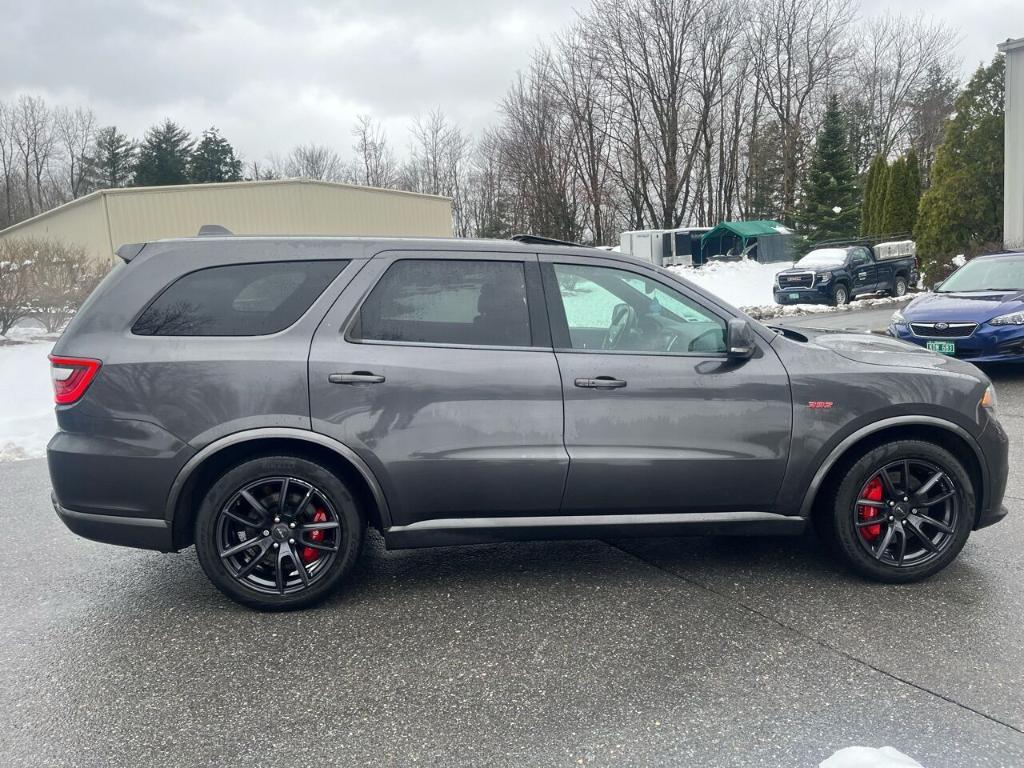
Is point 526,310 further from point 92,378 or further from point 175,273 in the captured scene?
point 92,378

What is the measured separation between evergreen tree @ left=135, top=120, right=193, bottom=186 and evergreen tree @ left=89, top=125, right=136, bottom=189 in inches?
287

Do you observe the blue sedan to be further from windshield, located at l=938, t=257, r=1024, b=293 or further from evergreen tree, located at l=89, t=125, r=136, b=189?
evergreen tree, located at l=89, t=125, r=136, b=189

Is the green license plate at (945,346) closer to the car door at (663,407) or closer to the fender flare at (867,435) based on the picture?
the fender flare at (867,435)

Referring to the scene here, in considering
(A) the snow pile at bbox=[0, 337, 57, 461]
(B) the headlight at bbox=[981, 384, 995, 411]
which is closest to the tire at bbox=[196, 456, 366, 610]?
(B) the headlight at bbox=[981, 384, 995, 411]

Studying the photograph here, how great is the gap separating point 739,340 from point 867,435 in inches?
32.5

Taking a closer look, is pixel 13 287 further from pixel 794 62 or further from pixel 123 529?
pixel 794 62

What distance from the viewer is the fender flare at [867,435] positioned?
4000 mm

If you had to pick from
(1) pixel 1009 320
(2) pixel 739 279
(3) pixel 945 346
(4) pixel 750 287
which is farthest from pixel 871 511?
(2) pixel 739 279

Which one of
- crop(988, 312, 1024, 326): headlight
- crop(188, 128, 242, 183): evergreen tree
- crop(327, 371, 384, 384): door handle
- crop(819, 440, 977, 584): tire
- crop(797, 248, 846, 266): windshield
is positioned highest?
crop(188, 128, 242, 183): evergreen tree

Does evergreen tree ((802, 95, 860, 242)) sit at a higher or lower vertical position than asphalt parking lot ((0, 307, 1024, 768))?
higher

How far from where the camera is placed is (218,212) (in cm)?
2731

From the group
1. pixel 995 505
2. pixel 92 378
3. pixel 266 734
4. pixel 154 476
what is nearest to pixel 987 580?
pixel 995 505

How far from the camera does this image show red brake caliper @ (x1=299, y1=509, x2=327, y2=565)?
3.89m

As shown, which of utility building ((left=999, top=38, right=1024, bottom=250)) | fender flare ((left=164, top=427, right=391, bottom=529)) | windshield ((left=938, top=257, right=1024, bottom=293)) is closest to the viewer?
fender flare ((left=164, top=427, right=391, bottom=529))
